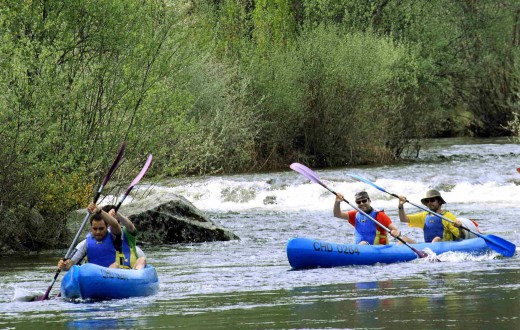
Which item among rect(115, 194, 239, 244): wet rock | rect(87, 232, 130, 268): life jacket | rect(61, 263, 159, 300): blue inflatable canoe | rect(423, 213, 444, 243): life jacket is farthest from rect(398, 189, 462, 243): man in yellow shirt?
rect(61, 263, 159, 300): blue inflatable canoe

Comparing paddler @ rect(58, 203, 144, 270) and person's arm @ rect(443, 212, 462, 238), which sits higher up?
paddler @ rect(58, 203, 144, 270)

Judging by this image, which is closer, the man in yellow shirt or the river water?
the river water

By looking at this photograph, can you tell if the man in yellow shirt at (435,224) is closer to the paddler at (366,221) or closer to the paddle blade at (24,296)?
the paddler at (366,221)

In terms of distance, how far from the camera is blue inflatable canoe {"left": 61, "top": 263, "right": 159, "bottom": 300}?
10281 millimetres

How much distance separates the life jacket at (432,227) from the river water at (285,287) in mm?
631

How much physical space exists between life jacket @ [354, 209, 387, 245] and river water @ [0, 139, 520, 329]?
644 mm

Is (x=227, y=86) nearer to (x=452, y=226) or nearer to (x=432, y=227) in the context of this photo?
(x=432, y=227)

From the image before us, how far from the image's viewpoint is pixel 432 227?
1403 cm

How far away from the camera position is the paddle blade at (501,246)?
44.7ft

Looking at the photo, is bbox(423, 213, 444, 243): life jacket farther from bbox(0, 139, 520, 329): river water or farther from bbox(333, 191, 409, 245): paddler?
bbox(0, 139, 520, 329): river water

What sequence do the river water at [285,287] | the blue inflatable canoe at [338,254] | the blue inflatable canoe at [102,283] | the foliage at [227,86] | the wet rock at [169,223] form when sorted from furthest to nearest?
the wet rock at [169,223] < the foliage at [227,86] < the blue inflatable canoe at [338,254] < the blue inflatable canoe at [102,283] < the river water at [285,287]

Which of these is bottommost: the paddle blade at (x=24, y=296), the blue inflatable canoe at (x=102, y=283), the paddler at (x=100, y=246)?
the paddle blade at (x=24, y=296)

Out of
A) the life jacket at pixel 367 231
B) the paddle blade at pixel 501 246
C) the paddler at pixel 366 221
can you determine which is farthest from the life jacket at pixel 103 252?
the paddle blade at pixel 501 246

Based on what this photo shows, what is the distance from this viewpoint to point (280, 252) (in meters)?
15.2
